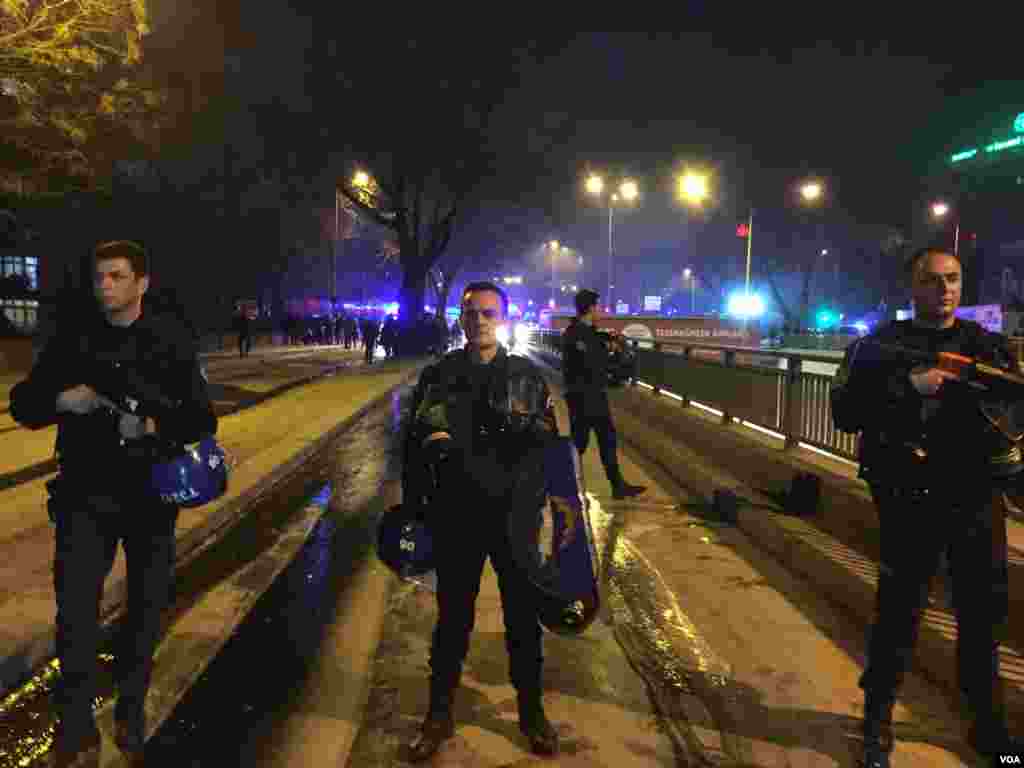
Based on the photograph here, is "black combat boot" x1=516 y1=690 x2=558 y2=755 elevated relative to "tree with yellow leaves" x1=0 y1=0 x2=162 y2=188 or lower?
lower

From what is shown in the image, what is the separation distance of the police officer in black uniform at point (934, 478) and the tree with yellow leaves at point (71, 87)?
9465 mm

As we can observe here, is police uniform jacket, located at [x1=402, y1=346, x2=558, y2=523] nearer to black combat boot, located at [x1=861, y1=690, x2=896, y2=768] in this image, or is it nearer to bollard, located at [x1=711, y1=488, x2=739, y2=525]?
black combat boot, located at [x1=861, y1=690, x2=896, y2=768]

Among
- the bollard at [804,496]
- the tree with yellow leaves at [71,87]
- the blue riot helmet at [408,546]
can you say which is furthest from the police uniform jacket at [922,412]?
the tree with yellow leaves at [71,87]

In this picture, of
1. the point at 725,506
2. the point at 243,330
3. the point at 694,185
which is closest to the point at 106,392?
the point at 725,506

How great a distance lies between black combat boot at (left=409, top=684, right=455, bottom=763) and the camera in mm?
3168

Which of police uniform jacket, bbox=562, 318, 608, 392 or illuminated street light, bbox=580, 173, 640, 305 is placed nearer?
police uniform jacket, bbox=562, 318, 608, 392

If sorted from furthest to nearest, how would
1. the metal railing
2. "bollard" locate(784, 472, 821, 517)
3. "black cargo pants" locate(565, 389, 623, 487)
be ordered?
the metal railing
"black cargo pants" locate(565, 389, 623, 487)
"bollard" locate(784, 472, 821, 517)

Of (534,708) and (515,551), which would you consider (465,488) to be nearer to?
(515,551)

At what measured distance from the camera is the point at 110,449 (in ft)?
9.82

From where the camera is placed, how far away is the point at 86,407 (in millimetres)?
2922

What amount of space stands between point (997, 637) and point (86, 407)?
11.5ft

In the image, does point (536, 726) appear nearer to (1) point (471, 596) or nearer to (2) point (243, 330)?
(1) point (471, 596)

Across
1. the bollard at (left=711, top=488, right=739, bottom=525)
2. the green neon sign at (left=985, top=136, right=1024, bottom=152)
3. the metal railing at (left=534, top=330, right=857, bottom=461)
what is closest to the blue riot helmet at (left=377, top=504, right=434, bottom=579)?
the metal railing at (left=534, top=330, right=857, bottom=461)

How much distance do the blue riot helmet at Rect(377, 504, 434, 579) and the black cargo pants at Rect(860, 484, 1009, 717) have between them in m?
1.78
